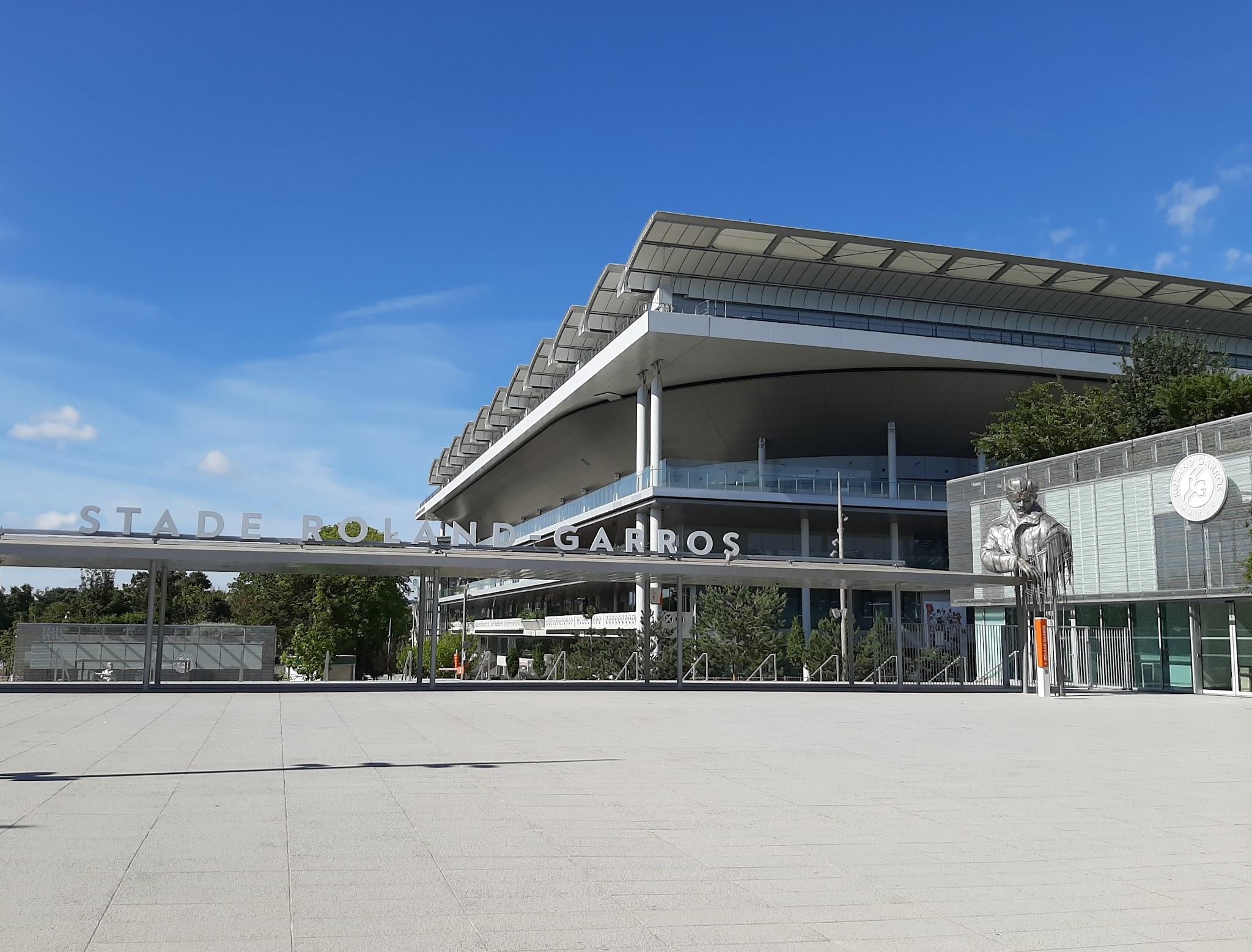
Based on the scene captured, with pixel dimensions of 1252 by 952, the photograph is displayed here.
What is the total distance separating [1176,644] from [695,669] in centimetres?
1719

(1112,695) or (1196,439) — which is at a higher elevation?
(1196,439)

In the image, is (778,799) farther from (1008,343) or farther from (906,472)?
(906,472)

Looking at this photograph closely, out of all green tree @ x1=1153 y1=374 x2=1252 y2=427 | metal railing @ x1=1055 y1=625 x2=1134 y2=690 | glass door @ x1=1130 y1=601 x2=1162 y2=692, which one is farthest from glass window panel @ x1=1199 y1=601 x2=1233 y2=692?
green tree @ x1=1153 y1=374 x2=1252 y2=427

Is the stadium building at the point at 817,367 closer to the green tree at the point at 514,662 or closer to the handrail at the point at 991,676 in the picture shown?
the green tree at the point at 514,662

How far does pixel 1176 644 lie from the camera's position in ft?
111

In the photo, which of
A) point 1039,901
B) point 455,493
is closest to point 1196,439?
point 1039,901

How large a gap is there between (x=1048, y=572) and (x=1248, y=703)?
5777 mm

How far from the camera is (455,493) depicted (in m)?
97.8

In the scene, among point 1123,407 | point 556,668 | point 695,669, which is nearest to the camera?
point 695,669

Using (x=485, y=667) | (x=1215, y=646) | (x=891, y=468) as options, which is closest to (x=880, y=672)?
(x=1215, y=646)

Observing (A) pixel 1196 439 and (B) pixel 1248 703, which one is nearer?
(B) pixel 1248 703

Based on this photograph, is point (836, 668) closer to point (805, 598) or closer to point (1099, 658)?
point (1099, 658)

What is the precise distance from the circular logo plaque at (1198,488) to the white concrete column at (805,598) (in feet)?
69.0

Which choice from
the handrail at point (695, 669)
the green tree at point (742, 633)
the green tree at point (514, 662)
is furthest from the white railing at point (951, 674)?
the green tree at point (514, 662)
